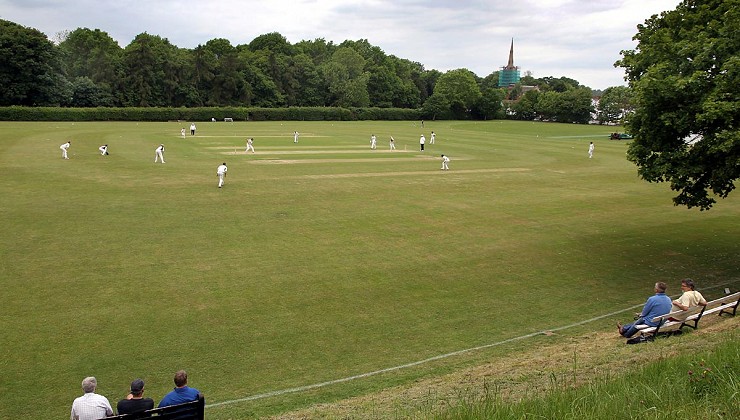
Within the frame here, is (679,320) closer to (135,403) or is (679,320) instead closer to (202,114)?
(135,403)

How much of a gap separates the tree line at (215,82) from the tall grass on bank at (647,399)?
94.4m

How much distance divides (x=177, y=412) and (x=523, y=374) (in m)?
5.64

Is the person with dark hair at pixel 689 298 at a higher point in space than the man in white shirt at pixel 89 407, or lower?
higher

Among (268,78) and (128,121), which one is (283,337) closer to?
(128,121)

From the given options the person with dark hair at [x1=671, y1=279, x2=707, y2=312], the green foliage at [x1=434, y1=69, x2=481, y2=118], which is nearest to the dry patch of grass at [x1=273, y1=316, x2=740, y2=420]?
the person with dark hair at [x1=671, y1=279, x2=707, y2=312]

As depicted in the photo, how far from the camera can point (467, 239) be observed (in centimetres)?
2100

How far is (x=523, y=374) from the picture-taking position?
962 cm

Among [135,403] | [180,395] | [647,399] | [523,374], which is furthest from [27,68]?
[647,399]

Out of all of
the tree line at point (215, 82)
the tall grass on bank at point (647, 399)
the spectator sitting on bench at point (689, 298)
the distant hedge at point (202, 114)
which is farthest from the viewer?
the tree line at point (215, 82)

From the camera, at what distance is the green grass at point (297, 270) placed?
11047 millimetres

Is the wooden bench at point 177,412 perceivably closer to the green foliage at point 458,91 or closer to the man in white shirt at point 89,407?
the man in white shirt at point 89,407

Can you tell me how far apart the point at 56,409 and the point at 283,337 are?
454 centimetres

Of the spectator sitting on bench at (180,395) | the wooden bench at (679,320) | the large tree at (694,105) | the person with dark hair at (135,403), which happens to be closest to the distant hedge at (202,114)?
the large tree at (694,105)

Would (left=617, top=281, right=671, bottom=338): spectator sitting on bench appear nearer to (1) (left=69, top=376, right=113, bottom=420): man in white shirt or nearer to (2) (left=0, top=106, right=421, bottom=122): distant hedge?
(1) (left=69, top=376, right=113, bottom=420): man in white shirt
